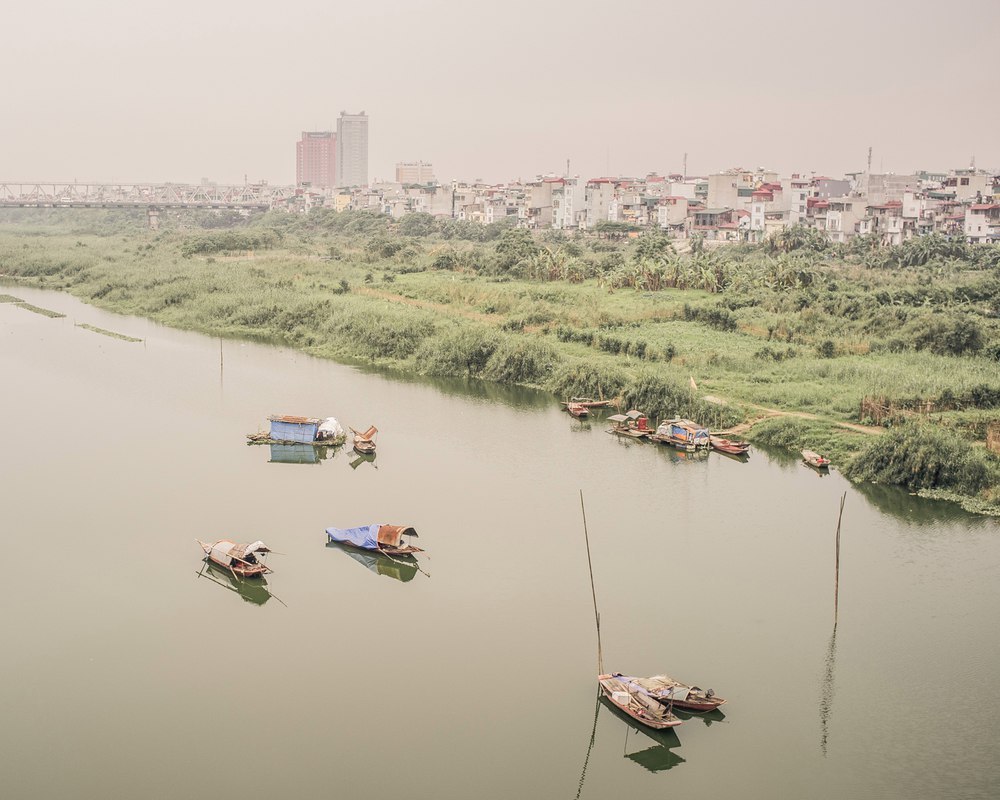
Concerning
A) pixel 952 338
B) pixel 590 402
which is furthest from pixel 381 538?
pixel 952 338

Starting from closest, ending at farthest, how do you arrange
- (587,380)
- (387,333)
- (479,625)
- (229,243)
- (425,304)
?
1. (479,625)
2. (587,380)
3. (387,333)
4. (425,304)
5. (229,243)

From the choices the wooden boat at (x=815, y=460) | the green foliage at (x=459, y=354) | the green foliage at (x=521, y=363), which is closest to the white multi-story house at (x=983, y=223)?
the green foliage at (x=521, y=363)

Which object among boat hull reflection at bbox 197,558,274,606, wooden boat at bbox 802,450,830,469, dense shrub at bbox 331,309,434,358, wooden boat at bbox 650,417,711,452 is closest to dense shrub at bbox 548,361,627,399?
wooden boat at bbox 650,417,711,452

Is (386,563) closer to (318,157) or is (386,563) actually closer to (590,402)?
(590,402)

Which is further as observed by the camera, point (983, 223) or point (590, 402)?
point (983, 223)

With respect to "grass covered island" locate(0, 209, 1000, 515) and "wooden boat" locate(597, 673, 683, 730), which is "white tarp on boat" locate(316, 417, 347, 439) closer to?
"grass covered island" locate(0, 209, 1000, 515)

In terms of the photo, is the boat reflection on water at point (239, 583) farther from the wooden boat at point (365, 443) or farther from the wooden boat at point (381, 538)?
the wooden boat at point (365, 443)
